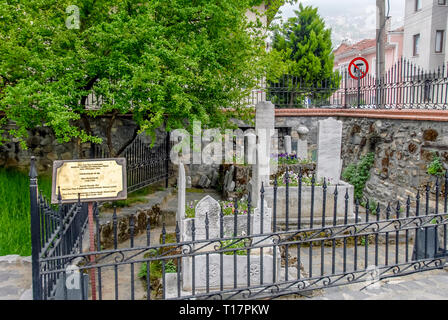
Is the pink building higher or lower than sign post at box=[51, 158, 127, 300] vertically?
higher

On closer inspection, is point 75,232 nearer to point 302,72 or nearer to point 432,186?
point 432,186

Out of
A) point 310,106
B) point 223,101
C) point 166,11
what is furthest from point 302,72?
point 166,11

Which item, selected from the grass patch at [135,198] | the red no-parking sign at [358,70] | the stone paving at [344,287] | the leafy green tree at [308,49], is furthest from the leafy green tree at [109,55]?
the leafy green tree at [308,49]

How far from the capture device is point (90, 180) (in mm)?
4043

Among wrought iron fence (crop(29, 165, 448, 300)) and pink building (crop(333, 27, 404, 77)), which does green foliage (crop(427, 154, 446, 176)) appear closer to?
wrought iron fence (crop(29, 165, 448, 300))

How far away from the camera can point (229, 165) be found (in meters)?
11.2

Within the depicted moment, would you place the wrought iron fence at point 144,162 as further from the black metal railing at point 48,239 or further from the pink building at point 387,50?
the pink building at point 387,50

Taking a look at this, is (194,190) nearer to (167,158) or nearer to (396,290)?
(167,158)

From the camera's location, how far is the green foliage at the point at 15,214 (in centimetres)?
552

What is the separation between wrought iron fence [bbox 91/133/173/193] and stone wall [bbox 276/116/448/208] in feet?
17.7

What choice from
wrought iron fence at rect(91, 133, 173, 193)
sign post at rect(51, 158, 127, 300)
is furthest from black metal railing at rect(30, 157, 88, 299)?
wrought iron fence at rect(91, 133, 173, 193)

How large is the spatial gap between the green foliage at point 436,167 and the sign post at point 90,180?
611 cm

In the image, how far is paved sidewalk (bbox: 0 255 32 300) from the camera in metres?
4.21
